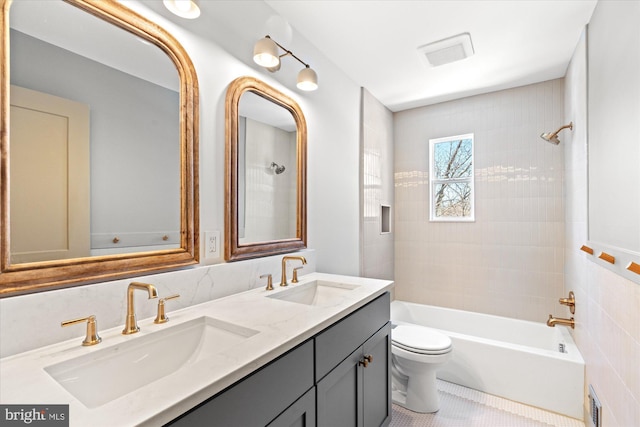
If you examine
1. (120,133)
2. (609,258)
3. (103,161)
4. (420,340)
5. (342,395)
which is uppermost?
(120,133)

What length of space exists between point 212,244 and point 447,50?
2.02 m

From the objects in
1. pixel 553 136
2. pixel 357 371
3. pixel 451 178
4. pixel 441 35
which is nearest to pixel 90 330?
pixel 357 371

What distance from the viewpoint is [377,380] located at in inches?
62.0

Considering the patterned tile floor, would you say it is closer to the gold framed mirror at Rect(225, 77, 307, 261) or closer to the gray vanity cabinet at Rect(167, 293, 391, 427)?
the gray vanity cabinet at Rect(167, 293, 391, 427)

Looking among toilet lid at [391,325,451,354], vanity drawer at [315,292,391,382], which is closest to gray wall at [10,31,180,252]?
vanity drawer at [315,292,391,382]

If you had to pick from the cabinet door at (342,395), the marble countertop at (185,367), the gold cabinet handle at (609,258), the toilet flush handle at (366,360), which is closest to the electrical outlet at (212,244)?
the marble countertop at (185,367)

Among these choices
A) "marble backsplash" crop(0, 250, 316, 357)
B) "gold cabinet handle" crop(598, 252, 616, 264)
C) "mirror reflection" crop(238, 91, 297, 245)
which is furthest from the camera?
"mirror reflection" crop(238, 91, 297, 245)

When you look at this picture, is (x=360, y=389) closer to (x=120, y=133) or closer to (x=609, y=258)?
(x=609, y=258)

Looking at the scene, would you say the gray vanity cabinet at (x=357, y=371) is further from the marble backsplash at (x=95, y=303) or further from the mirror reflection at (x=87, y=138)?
the mirror reflection at (x=87, y=138)

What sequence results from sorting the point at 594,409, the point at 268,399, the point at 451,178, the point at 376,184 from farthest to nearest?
the point at 451,178 < the point at 376,184 < the point at 594,409 < the point at 268,399

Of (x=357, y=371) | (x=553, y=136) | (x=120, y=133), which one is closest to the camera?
(x=120, y=133)

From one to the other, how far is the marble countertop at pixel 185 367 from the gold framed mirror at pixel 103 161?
7.8 inches

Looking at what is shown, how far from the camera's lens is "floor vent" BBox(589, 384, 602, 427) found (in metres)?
1.59

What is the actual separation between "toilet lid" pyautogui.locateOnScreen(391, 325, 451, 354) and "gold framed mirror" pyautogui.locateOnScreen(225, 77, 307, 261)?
3.08ft
